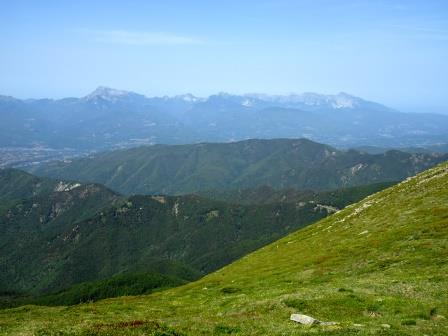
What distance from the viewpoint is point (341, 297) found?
120 ft

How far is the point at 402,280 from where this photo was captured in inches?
1660

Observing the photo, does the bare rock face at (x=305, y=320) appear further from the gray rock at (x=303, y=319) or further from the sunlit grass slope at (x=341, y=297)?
the sunlit grass slope at (x=341, y=297)

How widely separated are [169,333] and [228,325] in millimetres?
4941

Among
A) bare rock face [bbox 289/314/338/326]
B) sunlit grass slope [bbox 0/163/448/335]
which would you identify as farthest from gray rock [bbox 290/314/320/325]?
sunlit grass slope [bbox 0/163/448/335]

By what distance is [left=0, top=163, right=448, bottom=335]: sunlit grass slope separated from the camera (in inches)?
1140

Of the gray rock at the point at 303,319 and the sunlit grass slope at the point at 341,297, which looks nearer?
the sunlit grass slope at the point at 341,297

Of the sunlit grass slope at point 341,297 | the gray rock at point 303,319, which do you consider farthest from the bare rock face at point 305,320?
the sunlit grass slope at point 341,297

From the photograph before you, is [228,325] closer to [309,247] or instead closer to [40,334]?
A: [40,334]

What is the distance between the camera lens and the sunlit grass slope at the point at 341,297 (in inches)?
1140

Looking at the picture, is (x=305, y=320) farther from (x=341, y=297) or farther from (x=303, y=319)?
(x=341, y=297)

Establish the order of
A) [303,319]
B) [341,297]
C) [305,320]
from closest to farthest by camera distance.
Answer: [305,320] → [303,319] → [341,297]

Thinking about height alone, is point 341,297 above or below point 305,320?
below

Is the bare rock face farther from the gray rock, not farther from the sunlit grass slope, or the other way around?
the sunlit grass slope

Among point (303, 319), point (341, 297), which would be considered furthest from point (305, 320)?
point (341, 297)
